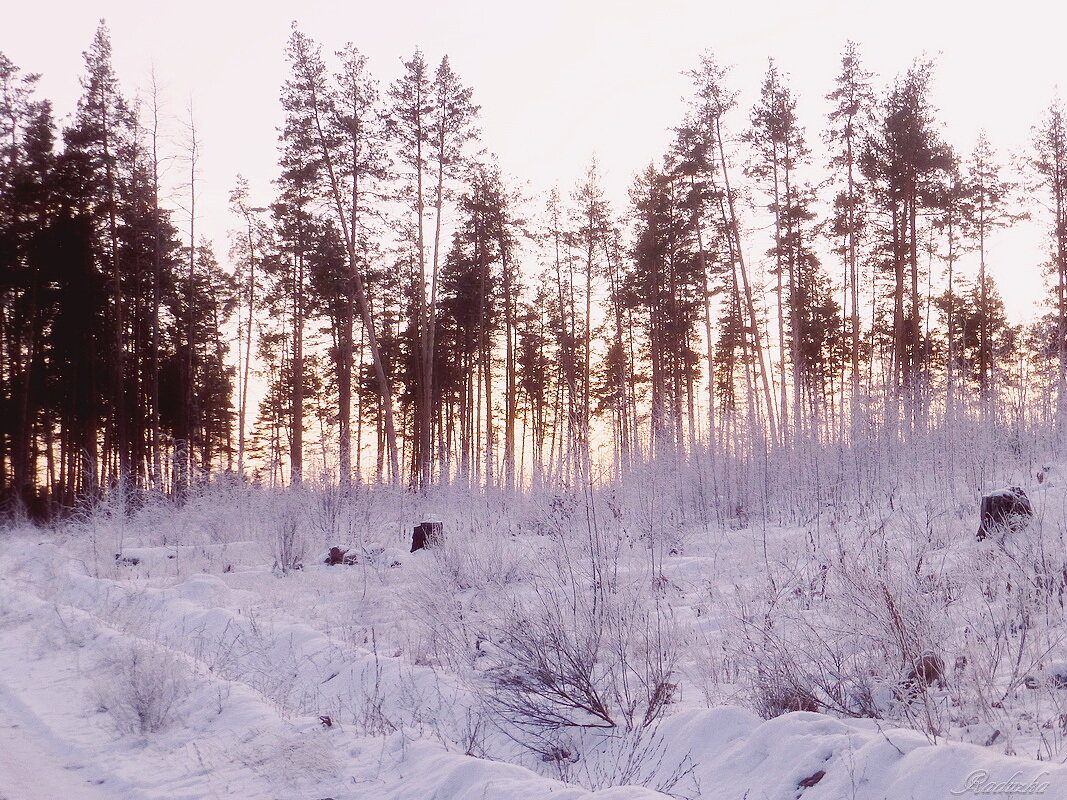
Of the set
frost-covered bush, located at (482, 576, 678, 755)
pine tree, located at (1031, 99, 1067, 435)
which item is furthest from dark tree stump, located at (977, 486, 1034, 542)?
pine tree, located at (1031, 99, 1067, 435)

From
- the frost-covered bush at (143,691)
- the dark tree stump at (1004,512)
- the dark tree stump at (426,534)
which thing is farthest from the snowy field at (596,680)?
the dark tree stump at (426,534)

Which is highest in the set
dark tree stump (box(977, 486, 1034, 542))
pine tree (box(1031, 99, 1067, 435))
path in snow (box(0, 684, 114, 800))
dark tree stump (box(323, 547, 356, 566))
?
pine tree (box(1031, 99, 1067, 435))

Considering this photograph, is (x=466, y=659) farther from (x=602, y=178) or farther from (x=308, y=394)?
(x=308, y=394)

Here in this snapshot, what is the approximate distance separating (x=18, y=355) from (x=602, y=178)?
19566 mm

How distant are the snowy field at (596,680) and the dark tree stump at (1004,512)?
0.15 meters

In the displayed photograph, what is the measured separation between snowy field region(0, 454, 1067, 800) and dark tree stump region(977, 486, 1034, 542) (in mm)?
146

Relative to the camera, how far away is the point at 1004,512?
582cm

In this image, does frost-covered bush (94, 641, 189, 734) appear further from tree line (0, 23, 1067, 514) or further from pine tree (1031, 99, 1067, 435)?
pine tree (1031, 99, 1067, 435)

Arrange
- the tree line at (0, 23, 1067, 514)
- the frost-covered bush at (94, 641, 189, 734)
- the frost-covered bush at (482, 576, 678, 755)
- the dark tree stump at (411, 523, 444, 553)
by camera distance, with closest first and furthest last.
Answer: the frost-covered bush at (482, 576, 678, 755) < the frost-covered bush at (94, 641, 189, 734) < the dark tree stump at (411, 523, 444, 553) < the tree line at (0, 23, 1067, 514)

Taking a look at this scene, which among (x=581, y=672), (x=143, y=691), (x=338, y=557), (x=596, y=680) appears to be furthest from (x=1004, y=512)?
(x=338, y=557)

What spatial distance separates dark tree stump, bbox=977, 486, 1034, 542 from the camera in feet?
18.1

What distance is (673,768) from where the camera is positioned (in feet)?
10.6

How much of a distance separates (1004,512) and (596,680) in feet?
12.3

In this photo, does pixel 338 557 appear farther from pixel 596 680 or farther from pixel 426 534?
pixel 596 680
